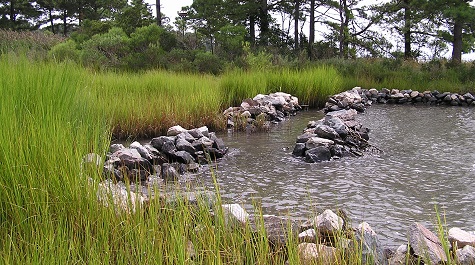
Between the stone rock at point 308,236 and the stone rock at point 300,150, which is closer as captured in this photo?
the stone rock at point 308,236

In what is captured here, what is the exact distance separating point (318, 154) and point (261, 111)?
363 cm

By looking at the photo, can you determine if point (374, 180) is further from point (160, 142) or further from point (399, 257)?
point (160, 142)

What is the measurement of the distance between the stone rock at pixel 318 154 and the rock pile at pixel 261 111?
2.55m

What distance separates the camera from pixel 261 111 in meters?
9.50

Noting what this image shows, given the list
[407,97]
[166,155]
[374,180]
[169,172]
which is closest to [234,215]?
[169,172]

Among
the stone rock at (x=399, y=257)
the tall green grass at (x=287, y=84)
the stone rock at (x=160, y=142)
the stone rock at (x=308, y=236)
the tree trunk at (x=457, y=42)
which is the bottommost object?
the stone rock at (x=399, y=257)

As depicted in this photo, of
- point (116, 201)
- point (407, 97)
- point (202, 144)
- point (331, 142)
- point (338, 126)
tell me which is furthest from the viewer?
point (407, 97)

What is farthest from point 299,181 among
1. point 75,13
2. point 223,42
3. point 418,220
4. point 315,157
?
point 75,13

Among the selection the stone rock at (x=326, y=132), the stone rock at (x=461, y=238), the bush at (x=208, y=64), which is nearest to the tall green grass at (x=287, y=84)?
the bush at (x=208, y=64)

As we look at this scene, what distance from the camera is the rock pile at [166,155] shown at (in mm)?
5070

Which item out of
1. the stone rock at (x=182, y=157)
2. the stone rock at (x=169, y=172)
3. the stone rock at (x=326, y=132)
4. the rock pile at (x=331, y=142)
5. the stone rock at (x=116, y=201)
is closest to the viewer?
the stone rock at (x=116, y=201)

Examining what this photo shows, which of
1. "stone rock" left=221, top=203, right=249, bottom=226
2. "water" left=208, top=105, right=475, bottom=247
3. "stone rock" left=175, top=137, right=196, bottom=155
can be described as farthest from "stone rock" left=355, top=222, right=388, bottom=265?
"stone rock" left=175, top=137, right=196, bottom=155

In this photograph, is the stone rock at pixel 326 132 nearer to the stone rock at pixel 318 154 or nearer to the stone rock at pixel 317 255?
the stone rock at pixel 318 154

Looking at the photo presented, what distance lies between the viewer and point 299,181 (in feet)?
16.3
